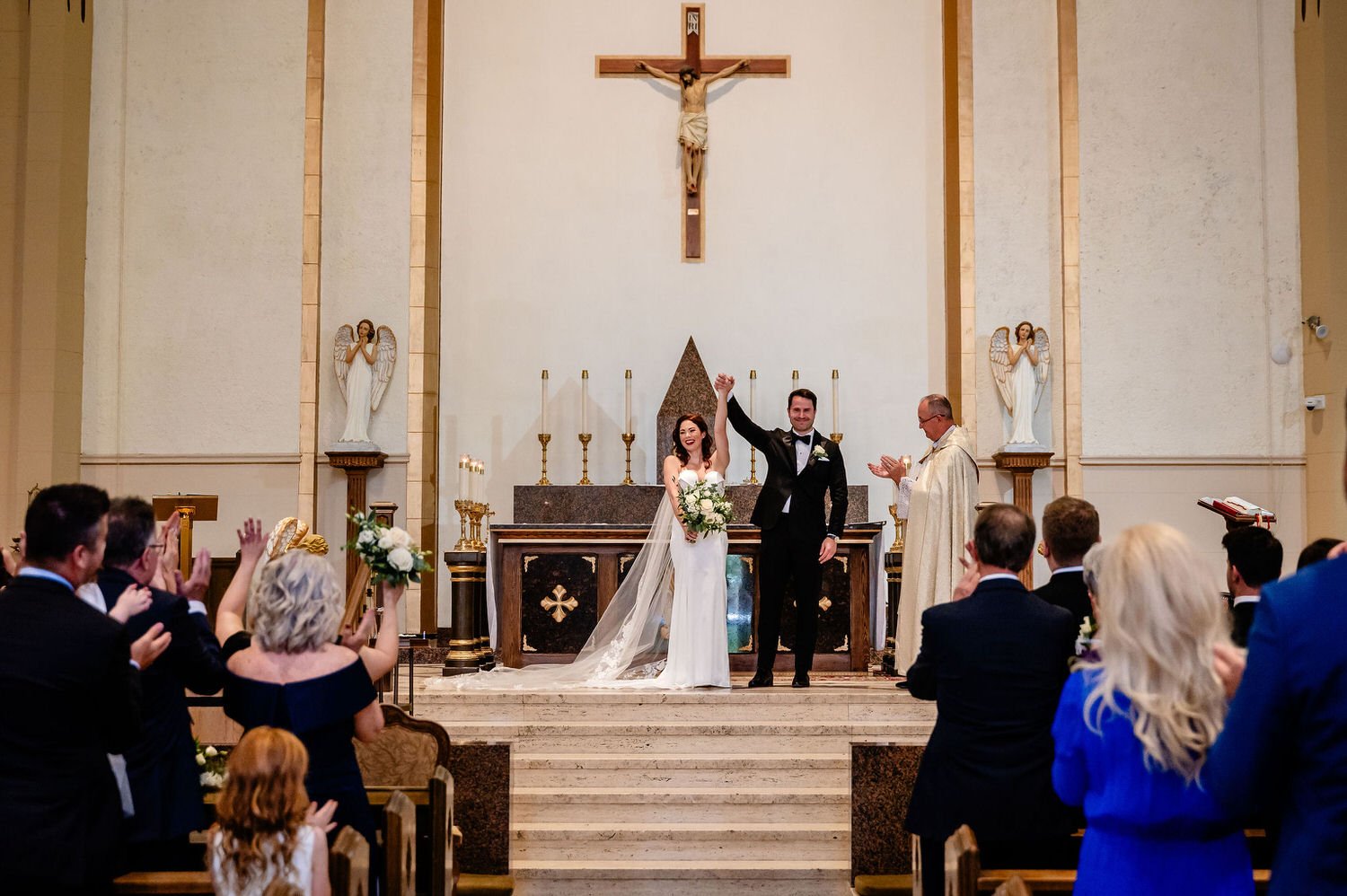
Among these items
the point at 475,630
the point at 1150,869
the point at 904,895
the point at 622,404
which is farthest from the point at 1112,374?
the point at 1150,869

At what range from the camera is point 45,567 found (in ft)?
10.3

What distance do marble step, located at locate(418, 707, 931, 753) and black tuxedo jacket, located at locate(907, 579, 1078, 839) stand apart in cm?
339

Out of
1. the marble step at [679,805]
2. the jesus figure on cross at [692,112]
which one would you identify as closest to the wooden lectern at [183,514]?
the marble step at [679,805]

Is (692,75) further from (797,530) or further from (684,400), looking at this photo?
(797,530)

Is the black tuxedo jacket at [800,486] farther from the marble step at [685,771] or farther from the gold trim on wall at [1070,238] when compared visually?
the gold trim on wall at [1070,238]

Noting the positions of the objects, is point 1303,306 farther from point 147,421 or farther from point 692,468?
point 147,421

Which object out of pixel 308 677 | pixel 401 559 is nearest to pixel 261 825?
pixel 308 677

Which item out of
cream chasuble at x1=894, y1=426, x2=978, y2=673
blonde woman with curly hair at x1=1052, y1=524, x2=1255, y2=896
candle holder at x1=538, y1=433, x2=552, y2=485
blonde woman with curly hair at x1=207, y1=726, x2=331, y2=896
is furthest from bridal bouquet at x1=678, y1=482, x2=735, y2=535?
blonde woman with curly hair at x1=1052, y1=524, x2=1255, y2=896

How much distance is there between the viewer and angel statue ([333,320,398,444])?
1097 cm

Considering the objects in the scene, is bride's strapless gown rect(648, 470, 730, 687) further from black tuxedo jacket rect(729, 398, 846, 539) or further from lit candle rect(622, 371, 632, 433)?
lit candle rect(622, 371, 632, 433)

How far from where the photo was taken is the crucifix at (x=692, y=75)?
11828 mm

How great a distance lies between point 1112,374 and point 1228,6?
3.32 m

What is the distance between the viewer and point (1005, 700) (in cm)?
372

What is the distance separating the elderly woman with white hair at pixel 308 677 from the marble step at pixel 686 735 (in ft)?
11.5
